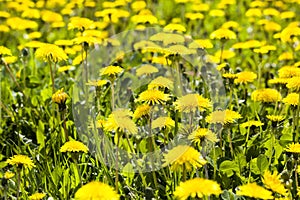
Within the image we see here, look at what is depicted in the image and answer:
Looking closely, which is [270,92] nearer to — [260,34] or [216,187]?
[216,187]

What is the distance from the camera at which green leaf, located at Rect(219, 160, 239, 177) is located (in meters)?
2.04

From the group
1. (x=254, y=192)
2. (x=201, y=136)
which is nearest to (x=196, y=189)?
(x=254, y=192)

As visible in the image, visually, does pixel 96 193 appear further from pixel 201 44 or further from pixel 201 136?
pixel 201 44

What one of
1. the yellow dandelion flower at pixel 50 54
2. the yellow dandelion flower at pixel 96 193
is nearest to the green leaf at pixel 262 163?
the yellow dandelion flower at pixel 96 193

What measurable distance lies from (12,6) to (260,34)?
5.73 ft

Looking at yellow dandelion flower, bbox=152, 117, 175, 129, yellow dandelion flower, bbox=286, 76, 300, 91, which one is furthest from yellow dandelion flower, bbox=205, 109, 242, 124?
yellow dandelion flower, bbox=286, 76, 300, 91

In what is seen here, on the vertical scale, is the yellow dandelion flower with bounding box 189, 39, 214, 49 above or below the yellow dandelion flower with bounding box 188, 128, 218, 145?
above

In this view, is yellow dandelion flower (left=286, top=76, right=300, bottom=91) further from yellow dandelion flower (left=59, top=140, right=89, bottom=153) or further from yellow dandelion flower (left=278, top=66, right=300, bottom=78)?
yellow dandelion flower (left=59, top=140, right=89, bottom=153)

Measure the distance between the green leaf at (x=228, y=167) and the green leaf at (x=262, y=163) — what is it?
82 mm

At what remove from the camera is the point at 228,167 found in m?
2.05

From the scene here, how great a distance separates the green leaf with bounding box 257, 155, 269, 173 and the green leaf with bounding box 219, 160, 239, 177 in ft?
0.27

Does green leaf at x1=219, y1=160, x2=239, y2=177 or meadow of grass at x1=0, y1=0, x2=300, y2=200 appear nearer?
meadow of grass at x1=0, y1=0, x2=300, y2=200

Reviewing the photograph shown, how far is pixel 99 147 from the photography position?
2217 mm

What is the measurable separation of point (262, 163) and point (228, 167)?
124mm
